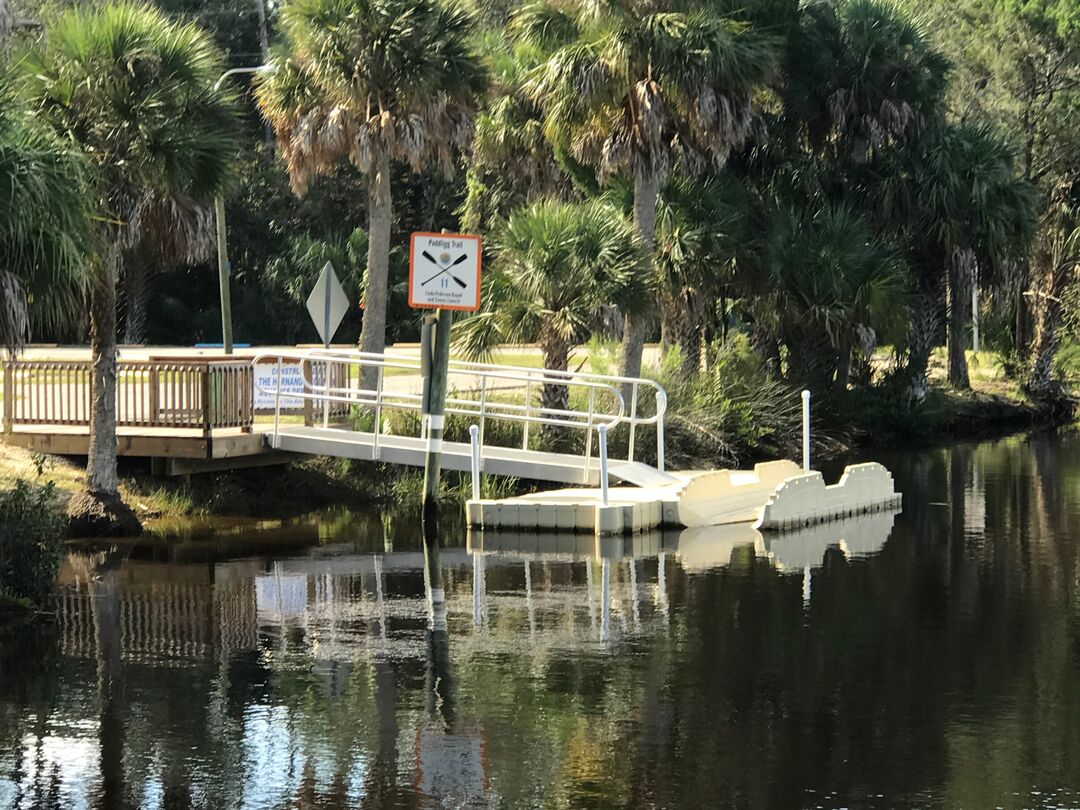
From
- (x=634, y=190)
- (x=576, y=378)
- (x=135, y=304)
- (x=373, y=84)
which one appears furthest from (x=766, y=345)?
(x=135, y=304)

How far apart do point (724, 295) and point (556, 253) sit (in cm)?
960

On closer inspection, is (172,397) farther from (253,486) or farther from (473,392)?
(473,392)

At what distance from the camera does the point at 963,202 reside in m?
37.6

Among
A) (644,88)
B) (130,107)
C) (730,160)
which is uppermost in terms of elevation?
(644,88)

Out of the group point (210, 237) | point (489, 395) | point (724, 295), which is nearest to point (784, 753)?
point (210, 237)

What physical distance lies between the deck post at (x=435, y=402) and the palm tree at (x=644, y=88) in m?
6.46

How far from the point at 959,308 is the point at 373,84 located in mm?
18647

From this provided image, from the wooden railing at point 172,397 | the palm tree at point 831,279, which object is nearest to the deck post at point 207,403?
the wooden railing at point 172,397

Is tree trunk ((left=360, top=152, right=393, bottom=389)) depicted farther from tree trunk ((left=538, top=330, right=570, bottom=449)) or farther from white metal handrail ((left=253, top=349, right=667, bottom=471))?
tree trunk ((left=538, top=330, right=570, bottom=449))

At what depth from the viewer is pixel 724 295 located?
118 ft

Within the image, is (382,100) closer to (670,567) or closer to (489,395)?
(489,395)

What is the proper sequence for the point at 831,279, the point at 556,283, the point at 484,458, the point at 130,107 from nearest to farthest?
the point at 130,107 → the point at 484,458 → the point at 556,283 → the point at 831,279

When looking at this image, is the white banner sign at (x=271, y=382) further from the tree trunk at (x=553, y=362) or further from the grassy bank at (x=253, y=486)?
the tree trunk at (x=553, y=362)

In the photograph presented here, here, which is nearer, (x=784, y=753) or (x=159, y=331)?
(x=784, y=753)
